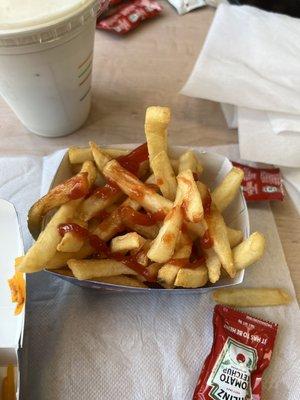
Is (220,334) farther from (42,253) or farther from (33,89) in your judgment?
(33,89)

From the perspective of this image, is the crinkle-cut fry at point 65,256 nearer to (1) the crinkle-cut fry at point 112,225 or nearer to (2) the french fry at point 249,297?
(1) the crinkle-cut fry at point 112,225

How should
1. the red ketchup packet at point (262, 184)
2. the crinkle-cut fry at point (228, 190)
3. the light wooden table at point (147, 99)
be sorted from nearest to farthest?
the crinkle-cut fry at point (228, 190), the red ketchup packet at point (262, 184), the light wooden table at point (147, 99)

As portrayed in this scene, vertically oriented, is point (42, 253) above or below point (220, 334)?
above

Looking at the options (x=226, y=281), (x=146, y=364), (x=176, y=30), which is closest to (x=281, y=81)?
(x=176, y=30)

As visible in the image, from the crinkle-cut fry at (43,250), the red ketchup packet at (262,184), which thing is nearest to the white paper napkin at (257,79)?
the red ketchup packet at (262,184)

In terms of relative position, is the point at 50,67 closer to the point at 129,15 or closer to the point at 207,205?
the point at 207,205

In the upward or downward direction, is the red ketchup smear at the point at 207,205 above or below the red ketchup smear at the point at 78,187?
below

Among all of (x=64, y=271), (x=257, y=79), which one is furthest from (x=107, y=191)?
(x=257, y=79)

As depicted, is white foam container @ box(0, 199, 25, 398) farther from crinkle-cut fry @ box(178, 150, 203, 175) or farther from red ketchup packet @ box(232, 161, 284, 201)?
red ketchup packet @ box(232, 161, 284, 201)
